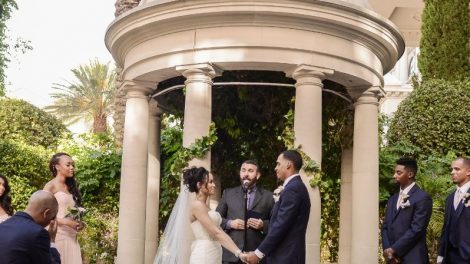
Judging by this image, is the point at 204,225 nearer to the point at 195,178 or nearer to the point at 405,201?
the point at 195,178

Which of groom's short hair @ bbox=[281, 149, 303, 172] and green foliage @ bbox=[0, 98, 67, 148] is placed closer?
groom's short hair @ bbox=[281, 149, 303, 172]

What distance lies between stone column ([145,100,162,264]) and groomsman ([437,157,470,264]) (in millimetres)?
7644

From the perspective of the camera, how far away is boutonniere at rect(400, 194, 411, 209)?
1016cm

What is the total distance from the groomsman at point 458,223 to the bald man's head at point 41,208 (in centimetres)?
578

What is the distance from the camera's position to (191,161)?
43.6 feet

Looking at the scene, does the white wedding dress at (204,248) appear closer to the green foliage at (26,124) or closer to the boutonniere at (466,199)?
the boutonniere at (466,199)

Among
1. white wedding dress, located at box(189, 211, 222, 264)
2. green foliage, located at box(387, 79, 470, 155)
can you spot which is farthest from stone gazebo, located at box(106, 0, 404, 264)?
green foliage, located at box(387, 79, 470, 155)

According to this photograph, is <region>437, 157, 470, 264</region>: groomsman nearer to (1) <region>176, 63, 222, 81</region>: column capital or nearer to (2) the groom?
(2) the groom

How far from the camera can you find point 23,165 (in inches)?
869

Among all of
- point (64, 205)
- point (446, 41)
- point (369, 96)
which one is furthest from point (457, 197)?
point (446, 41)

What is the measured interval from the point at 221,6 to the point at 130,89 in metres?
2.98

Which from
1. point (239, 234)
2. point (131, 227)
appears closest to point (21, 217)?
point (239, 234)

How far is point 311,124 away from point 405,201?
3.48m

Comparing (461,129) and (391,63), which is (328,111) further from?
(461,129)
